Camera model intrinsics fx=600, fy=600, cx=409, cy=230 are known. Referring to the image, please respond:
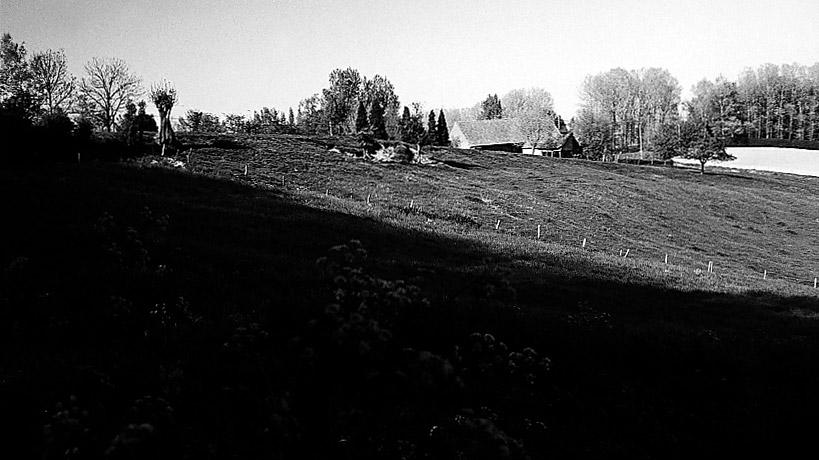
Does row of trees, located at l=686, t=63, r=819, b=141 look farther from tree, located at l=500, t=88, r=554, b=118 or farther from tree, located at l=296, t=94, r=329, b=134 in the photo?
tree, located at l=296, t=94, r=329, b=134

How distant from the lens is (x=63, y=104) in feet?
229

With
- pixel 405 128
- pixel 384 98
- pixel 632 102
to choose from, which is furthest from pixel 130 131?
pixel 632 102

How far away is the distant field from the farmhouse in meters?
20.1

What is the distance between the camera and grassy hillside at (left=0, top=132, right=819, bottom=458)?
623 cm

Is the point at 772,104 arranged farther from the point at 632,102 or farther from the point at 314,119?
the point at 314,119

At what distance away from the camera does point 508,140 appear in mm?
112250

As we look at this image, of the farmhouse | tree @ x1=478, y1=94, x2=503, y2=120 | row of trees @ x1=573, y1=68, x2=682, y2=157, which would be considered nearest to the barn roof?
the farmhouse

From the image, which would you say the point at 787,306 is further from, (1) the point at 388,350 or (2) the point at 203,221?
(2) the point at 203,221

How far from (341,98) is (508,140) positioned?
32170mm

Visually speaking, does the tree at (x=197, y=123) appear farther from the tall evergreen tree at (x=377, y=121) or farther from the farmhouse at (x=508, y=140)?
the farmhouse at (x=508, y=140)

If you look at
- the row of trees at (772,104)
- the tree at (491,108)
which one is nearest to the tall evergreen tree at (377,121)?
the tree at (491,108)

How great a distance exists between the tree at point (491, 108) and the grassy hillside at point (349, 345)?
14916 centimetres

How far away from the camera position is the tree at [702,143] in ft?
290

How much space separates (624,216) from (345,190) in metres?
22.2
